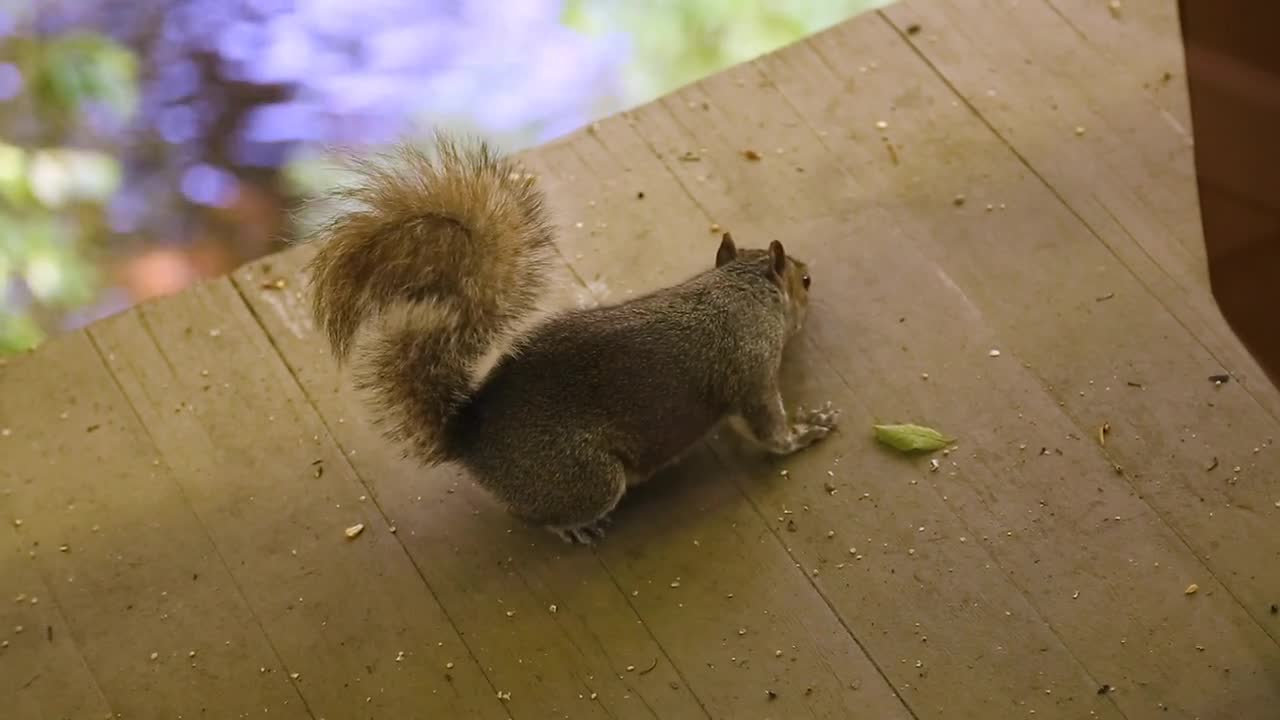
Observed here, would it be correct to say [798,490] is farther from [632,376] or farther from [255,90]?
[255,90]

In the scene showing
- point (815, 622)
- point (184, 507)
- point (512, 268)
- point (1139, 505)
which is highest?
point (512, 268)

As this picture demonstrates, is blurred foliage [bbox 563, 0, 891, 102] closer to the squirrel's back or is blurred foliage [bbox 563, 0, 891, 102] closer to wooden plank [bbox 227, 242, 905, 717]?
the squirrel's back

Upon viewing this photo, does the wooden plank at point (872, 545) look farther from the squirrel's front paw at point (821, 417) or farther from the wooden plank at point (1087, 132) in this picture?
the wooden plank at point (1087, 132)

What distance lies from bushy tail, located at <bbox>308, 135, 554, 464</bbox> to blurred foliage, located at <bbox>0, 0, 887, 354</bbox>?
817 millimetres

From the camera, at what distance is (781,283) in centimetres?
215

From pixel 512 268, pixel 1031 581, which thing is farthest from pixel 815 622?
pixel 512 268

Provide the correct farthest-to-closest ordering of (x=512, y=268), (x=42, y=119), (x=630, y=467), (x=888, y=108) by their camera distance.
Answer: (x=42, y=119) → (x=888, y=108) → (x=630, y=467) → (x=512, y=268)

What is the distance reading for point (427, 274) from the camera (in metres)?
1.80

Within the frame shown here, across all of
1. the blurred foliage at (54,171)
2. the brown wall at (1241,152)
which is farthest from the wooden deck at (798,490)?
the brown wall at (1241,152)

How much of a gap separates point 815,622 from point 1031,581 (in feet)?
1.07

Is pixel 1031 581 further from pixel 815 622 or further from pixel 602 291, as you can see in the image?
pixel 602 291

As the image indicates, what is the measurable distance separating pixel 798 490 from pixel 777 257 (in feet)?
1.22

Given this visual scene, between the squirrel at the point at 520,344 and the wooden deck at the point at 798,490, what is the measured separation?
0.15 metres

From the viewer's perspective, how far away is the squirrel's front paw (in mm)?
2178
